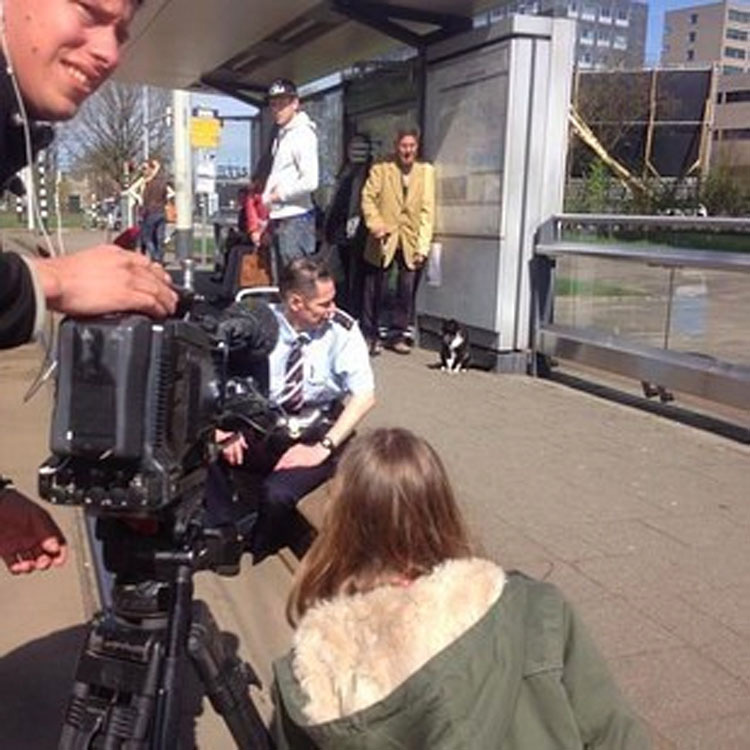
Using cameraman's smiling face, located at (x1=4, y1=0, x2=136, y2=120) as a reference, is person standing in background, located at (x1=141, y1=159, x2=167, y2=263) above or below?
below

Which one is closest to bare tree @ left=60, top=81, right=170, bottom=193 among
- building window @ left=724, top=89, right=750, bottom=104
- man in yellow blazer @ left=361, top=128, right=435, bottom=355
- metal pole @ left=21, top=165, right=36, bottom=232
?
man in yellow blazer @ left=361, top=128, right=435, bottom=355

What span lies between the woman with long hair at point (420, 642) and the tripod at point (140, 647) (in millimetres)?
219

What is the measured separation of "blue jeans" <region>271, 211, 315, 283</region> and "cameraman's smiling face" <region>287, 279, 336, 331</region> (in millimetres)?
3747

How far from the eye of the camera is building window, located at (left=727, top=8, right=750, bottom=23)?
11454cm

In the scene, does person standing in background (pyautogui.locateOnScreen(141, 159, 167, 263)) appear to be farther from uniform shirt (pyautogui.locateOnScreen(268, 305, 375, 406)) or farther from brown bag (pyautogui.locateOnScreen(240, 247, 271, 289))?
uniform shirt (pyautogui.locateOnScreen(268, 305, 375, 406))

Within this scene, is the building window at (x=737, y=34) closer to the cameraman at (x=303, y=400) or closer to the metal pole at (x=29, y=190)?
the cameraman at (x=303, y=400)

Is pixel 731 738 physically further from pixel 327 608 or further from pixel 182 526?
pixel 182 526

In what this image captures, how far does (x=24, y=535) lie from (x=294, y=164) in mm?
6405

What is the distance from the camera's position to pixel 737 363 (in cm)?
593

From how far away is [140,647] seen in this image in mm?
1686

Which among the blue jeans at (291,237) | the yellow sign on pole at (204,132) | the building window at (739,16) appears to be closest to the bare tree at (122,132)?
the yellow sign on pole at (204,132)

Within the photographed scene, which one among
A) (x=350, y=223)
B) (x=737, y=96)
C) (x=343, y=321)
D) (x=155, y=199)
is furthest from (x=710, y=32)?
(x=343, y=321)

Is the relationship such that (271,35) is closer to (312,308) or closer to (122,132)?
(312,308)

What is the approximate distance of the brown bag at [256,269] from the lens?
8.60m
